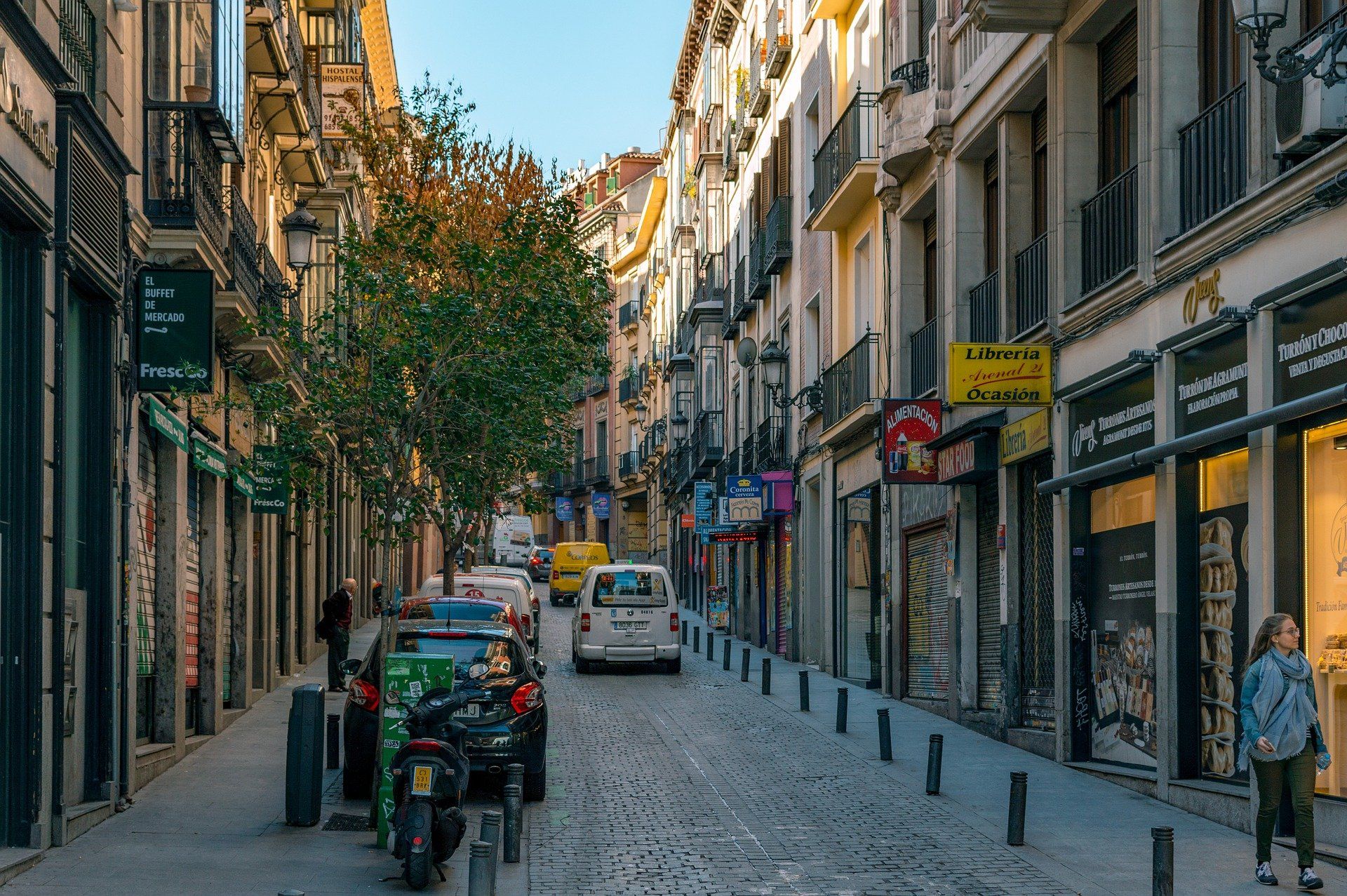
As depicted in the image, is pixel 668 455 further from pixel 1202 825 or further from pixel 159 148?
pixel 1202 825

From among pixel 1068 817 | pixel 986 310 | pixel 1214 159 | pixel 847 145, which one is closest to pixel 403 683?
pixel 1068 817

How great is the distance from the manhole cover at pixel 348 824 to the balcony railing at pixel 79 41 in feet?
18.5

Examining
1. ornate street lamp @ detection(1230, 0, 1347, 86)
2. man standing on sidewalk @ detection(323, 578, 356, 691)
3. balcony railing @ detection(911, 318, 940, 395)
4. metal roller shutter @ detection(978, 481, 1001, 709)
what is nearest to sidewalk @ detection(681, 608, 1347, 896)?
metal roller shutter @ detection(978, 481, 1001, 709)

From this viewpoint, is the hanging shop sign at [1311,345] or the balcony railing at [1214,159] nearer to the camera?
the hanging shop sign at [1311,345]

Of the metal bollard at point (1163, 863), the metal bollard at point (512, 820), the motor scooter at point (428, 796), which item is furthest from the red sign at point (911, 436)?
the metal bollard at point (1163, 863)

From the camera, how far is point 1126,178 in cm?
1544

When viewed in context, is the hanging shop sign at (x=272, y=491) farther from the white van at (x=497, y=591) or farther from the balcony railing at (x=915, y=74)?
the balcony railing at (x=915, y=74)

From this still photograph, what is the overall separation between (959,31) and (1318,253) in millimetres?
10229

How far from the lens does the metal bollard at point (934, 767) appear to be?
14227 mm

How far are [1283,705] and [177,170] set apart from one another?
12.0 meters

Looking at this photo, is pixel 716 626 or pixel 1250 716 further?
pixel 716 626

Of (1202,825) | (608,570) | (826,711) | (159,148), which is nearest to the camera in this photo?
(1202,825)

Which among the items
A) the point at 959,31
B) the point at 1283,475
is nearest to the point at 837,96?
the point at 959,31

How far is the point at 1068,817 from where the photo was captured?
13094mm
